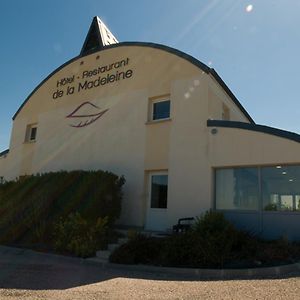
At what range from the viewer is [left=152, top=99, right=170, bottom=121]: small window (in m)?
14.9

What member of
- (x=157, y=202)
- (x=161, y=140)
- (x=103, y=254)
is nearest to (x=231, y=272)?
(x=103, y=254)

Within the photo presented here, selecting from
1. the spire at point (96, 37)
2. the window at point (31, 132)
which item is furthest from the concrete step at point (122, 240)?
the spire at point (96, 37)

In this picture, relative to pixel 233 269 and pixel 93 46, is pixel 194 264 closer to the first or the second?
pixel 233 269

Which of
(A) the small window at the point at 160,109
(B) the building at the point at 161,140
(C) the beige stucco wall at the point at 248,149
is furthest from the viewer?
(A) the small window at the point at 160,109

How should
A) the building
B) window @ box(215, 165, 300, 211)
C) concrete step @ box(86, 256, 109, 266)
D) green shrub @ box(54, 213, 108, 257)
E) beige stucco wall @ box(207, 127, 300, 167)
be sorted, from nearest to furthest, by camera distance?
concrete step @ box(86, 256, 109, 266), green shrub @ box(54, 213, 108, 257), window @ box(215, 165, 300, 211), beige stucco wall @ box(207, 127, 300, 167), the building

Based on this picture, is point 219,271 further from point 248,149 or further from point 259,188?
point 248,149

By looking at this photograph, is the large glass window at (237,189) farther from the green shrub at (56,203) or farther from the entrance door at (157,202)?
the green shrub at (56,203)

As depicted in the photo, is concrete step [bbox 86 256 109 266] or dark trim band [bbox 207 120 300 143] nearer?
concrete step [bbox 86 256 109 266]

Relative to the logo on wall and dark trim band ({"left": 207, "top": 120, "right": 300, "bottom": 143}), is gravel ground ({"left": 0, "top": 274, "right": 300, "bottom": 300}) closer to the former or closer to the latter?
dark trim band ({"left": 207, "top": 120, "right": 300, "bottom": 143})

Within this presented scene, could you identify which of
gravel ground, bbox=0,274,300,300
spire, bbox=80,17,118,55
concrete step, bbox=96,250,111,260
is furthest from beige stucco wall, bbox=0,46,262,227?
gravel ground, bbox=0,274,300,300

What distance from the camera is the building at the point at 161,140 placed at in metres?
11.6

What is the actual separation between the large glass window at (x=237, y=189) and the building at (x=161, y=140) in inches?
1.3

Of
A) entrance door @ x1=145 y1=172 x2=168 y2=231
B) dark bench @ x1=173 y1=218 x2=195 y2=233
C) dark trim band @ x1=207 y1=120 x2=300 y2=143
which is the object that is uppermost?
dark trim band @ x1=207 y1=120 x2=300 y2=143

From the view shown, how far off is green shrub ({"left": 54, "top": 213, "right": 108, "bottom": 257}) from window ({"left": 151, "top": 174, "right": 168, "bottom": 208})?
2.51 metres
